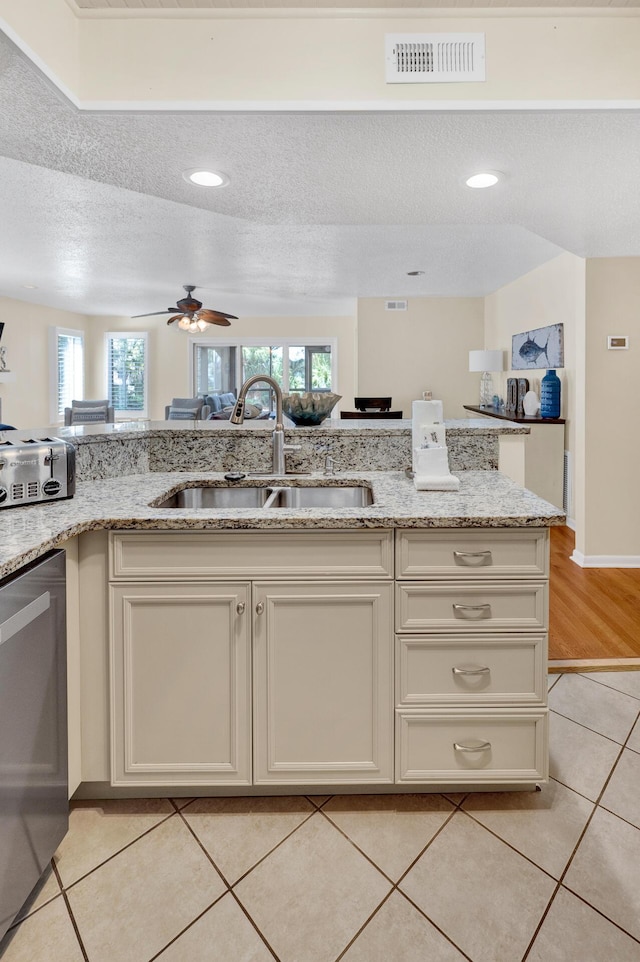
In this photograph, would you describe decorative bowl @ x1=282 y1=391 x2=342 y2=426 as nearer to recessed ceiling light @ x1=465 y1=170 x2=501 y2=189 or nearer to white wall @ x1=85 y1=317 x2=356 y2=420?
recessed ceiling light @ x1=465 y1=170 x2=501 y2=189

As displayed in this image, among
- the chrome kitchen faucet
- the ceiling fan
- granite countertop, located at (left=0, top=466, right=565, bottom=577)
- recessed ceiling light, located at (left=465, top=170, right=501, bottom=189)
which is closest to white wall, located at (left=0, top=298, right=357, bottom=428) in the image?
the ceiling fan

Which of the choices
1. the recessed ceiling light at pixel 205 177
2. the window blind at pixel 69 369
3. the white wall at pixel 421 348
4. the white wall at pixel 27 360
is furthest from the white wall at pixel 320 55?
the window blind at pixel 69 369

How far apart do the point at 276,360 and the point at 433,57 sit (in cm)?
811

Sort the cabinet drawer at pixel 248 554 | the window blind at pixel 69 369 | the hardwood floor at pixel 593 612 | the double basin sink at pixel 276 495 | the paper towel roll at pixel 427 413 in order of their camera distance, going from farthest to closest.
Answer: the window blind at pixel 69 369
the hardwood floor at pixel 593 612
the double basin sink at pixel 276 495
the paper towel roll at pixel 427 413
the cabinet drawer at pixel 248 554

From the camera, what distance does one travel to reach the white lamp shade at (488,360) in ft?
20.9

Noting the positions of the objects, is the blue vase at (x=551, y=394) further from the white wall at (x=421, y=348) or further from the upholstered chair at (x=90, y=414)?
the upholstered chair at (x=90, y=414)

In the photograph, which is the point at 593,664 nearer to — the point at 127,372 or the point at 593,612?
the point at 593,612

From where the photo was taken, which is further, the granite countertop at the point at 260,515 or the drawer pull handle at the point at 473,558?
the drawer pull handle at the point at 473,558

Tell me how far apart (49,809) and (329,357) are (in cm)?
888

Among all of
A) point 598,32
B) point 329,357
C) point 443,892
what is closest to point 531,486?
point 598,32

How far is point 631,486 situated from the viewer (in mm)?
4094

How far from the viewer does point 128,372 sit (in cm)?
996

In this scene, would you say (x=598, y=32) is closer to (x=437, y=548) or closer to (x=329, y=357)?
(x=437, y=548)

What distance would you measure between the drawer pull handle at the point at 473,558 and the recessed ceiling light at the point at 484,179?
1.64 meters
